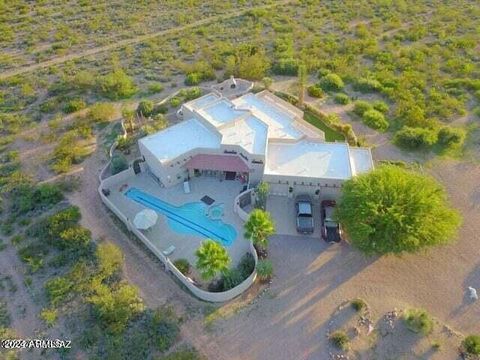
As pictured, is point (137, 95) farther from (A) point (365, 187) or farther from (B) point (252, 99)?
(A) point (365, 187)

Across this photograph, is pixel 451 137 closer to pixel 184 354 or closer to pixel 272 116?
pixel 272 116

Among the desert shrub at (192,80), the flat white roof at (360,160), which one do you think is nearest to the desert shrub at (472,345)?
the flat white roof at (360,160)

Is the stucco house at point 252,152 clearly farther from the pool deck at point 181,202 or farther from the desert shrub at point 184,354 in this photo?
the desert shrub at point 184,354

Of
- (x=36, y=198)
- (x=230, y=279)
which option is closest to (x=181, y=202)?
(x=230, y=279)

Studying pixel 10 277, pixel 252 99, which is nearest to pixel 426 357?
pixel 252 99

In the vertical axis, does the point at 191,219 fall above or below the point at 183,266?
above

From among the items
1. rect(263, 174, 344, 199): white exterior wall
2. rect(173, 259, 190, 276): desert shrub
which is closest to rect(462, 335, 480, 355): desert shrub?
rect(263, 174, 344, 199): white exterior wall
